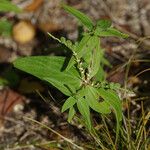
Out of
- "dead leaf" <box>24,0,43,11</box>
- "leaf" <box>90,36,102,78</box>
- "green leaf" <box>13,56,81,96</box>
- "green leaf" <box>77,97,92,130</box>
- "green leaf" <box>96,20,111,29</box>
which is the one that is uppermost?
"green leaf" <box>96,20,111,29</box>

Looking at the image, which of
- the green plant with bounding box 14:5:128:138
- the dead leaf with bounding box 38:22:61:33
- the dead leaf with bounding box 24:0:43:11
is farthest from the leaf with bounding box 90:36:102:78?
the dead leaf with bounding box 24:0:43:11

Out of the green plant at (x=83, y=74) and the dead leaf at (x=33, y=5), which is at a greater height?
the green plant at (x=83, y=74)

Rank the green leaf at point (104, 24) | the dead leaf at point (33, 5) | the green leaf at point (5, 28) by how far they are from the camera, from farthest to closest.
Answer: the dead leaf at point (33, 5) → the green leaf at point (5, 28) → the green leaf at point (104, 24)

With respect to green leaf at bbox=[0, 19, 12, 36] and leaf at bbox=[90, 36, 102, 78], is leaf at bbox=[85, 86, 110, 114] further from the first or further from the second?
green leaf at bbox=[0, 19, 12, 36]

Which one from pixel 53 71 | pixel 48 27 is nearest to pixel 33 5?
pixel 48 27

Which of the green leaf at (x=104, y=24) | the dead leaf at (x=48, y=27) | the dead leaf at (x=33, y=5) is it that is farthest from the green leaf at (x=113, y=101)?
the dead leaf at (x=33, y=5)

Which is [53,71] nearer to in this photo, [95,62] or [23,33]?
[95,62]

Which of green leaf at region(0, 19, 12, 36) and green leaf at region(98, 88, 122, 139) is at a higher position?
green leaf at region(98, 88, 122, 139)

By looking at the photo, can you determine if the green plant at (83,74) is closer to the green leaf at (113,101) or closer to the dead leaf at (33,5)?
the green leaf at (113,101)

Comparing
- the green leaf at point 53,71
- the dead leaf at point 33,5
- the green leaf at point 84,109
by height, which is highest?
the green leaf at point 53,71
